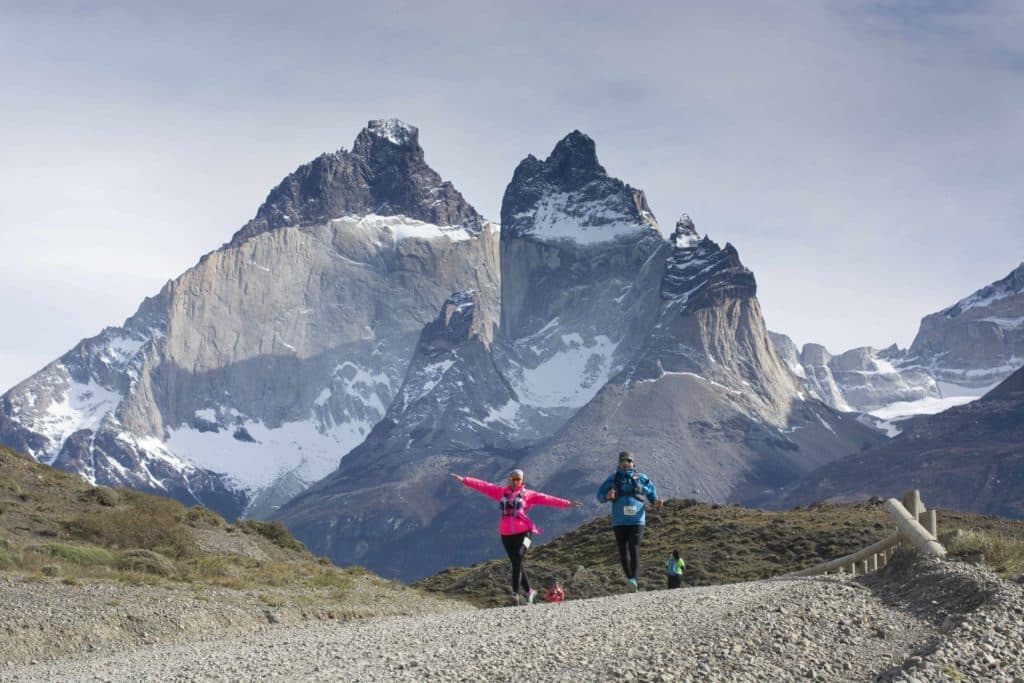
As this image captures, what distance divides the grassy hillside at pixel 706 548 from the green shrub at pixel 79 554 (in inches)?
369

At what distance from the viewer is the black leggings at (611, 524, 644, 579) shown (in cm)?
2962

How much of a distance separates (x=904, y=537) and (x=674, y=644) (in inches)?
359

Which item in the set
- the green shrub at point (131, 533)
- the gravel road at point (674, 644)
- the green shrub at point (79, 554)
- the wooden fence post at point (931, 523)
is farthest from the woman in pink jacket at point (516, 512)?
the green shrub at point (131, 533)

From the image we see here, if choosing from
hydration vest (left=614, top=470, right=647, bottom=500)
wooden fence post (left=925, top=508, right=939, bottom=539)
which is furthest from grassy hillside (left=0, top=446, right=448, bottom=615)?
wooden fence post (left=925, top=508, right=939, bottom=539)

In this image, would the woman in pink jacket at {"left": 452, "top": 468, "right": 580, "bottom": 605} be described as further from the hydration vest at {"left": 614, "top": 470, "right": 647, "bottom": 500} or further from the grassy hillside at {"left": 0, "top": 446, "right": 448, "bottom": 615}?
the grassy hillside at {"left": 0, "top": 446, "right": 448, "bottom": 615}

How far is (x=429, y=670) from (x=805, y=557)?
27361mm

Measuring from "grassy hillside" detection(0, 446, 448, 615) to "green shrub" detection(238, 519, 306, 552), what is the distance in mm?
41

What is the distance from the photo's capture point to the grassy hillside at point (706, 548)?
3941cm

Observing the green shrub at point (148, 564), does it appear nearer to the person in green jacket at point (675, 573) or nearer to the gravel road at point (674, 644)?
the gravel road at point (674, 644)

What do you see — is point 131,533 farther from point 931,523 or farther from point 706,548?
point 931,523

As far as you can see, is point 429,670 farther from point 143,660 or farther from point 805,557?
point 805,557

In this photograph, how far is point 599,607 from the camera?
80.8ft

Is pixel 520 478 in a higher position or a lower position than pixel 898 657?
higher

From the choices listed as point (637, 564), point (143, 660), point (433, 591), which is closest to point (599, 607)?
point (637, 564)
